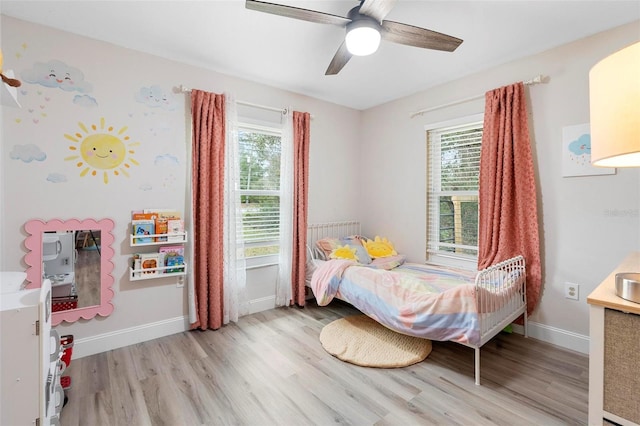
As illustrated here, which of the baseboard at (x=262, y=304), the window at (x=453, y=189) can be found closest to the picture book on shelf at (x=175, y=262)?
the baseboard at (x=262, y=304)

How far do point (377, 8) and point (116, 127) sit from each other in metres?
2.22

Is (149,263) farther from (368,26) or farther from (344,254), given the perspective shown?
(368,26)

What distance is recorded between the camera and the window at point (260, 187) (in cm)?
324

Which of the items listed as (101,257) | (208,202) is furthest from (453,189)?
(101,257)

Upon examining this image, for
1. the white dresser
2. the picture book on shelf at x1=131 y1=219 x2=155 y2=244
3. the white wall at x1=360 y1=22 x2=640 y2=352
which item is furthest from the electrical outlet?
the picture book on shelf at x1=131 y1=219 x2=155 y2=244

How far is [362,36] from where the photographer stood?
5.81 feet

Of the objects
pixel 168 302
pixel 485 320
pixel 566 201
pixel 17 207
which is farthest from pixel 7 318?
pixel 566 201

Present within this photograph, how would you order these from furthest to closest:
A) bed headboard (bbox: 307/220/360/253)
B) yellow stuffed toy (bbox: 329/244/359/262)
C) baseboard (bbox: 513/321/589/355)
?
bed headboard (bbox: 307/220/360/253), yellow stuffed toy (bbox: 329/244/359/262), baseboard (bbox: 513/321/589/355)

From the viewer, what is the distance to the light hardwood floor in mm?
1709

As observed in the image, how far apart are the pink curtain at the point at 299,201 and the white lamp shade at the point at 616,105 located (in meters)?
2.74

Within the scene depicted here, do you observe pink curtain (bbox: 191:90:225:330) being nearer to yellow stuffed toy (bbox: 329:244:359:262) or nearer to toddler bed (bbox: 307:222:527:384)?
toddler bed (bbox: 307:222:527:384)

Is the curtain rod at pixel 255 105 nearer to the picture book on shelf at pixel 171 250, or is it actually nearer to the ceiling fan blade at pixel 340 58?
the ceiling fan blade at pixel 340 58

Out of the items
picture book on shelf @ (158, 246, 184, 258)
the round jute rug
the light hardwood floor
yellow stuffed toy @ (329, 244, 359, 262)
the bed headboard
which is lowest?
the light hardwood floor

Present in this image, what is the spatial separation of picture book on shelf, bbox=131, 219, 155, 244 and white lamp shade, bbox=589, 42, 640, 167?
9.41 feet
